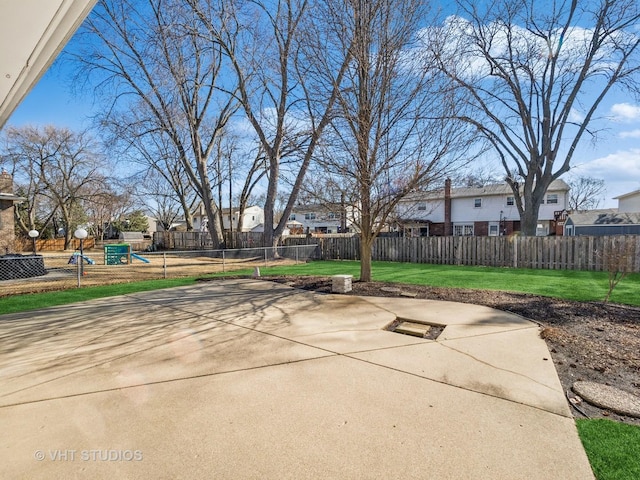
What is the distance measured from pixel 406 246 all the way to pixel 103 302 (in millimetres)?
13117

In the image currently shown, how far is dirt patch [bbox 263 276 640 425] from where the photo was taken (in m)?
3.14

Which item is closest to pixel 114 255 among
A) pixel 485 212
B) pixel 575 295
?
pixel 575 295

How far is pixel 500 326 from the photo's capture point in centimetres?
480

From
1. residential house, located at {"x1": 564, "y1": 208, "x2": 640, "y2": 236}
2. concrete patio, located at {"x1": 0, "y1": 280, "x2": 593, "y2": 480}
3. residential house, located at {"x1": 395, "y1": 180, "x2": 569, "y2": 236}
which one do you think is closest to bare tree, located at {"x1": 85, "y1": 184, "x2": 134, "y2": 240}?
residential house, located at {"x1": 395, "y1": 180, "x2": 569, "y2": 236}

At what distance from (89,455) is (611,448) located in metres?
3.48

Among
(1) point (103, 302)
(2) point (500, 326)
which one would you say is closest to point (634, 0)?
(2) point (500, 326)

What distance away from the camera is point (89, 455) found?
214 centimetres

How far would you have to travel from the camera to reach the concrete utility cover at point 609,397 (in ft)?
8.50

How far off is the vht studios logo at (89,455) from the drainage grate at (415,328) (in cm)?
343

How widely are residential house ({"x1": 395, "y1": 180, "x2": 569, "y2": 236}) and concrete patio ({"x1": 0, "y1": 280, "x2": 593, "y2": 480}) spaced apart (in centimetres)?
2421

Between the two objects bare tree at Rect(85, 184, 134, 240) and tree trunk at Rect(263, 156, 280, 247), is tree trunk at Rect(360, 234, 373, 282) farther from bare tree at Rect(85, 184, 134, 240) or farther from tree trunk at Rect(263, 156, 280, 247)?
bare tree at Rect(85, 184, 134, 240)

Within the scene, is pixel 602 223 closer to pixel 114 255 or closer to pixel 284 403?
pixel 284 403

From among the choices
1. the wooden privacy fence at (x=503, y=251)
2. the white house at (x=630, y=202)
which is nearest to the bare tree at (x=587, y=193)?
the white house at (x=630, y=202)

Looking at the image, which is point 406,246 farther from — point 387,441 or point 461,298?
point 387,441
